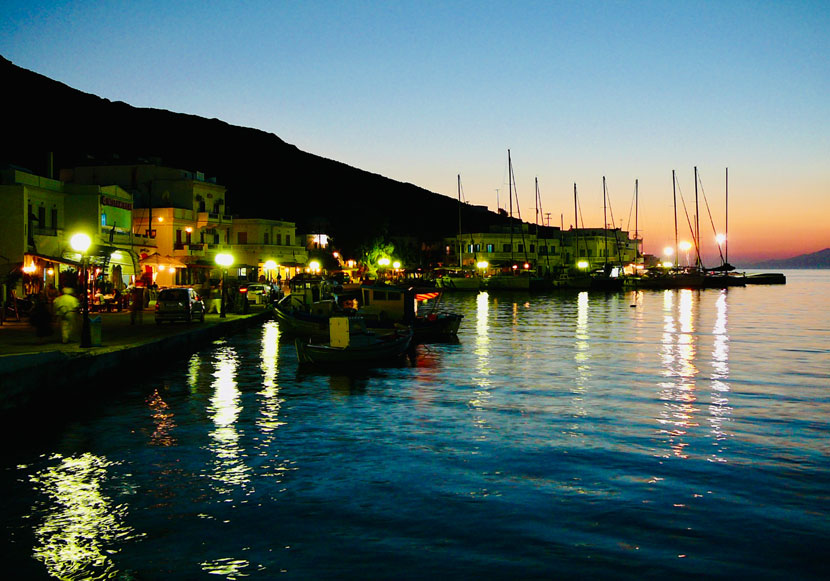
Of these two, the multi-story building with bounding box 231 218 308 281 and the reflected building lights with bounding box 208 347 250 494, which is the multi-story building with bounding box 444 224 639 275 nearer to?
the multi-story building with bounding box 231 218 308 281

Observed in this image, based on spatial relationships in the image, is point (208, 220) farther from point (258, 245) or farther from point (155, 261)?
point (155, 261)

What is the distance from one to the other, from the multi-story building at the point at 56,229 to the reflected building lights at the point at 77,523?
26.1 meters

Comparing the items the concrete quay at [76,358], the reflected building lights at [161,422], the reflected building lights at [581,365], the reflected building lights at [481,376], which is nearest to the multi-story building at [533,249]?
Result: the reflected building lights at [581,365]

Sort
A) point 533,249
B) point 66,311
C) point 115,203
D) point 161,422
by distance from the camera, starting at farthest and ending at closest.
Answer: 1. point 533,249
2. point 115,203
3. point 66,311
4. point 161,422

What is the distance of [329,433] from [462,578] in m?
9.59

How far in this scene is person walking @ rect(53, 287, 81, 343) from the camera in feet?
85.1

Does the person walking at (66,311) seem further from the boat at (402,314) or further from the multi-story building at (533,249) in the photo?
the multi-story building at (533,249)

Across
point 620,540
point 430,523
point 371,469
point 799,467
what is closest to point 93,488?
point 371,469

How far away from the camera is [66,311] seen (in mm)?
26219

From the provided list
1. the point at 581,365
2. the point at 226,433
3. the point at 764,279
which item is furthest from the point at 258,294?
the point at 764,279

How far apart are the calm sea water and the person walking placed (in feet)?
10.2

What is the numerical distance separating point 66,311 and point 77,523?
1605 cm

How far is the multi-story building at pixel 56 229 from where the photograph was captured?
142 feet

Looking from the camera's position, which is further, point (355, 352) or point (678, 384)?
point (355, 352)
